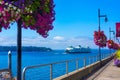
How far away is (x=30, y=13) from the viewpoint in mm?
6855

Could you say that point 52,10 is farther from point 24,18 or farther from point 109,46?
point 109,46

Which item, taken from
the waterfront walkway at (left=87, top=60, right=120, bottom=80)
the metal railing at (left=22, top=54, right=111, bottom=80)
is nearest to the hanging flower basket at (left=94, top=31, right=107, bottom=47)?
the metal railing at (left=22, top=54, right=111, bottom=80)

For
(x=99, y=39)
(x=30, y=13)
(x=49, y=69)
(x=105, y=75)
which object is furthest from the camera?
(x=99, y=39)

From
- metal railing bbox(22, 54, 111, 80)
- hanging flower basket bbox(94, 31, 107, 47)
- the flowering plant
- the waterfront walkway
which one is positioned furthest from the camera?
hanging flower basket bbox(94, 31, 107, 47)

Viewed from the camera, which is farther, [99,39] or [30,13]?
[99,39]

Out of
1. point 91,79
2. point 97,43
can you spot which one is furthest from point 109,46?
point 91,79

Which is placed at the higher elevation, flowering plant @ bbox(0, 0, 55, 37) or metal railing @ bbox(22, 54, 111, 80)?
flowering plant @ bbox(0, 0, 55, 37)

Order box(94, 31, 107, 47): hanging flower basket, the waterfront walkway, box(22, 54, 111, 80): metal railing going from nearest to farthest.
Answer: box(22, 54, 111, 80): metal railing → the waterfront walkway → box(94, 31, 107, 47): hanging flower basket

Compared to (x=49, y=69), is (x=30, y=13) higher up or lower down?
higher up

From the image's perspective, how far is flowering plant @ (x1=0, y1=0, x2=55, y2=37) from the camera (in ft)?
21.9

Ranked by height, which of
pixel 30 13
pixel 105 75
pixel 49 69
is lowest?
pixel 105 75

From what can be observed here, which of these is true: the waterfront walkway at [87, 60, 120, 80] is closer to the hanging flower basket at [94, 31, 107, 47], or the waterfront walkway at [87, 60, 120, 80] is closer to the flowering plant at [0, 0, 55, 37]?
the flowering plant at [0, 0, 55, 37]

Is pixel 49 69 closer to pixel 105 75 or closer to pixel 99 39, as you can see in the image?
pixel 105 75

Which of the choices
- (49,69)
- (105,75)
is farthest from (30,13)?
(49,69)
